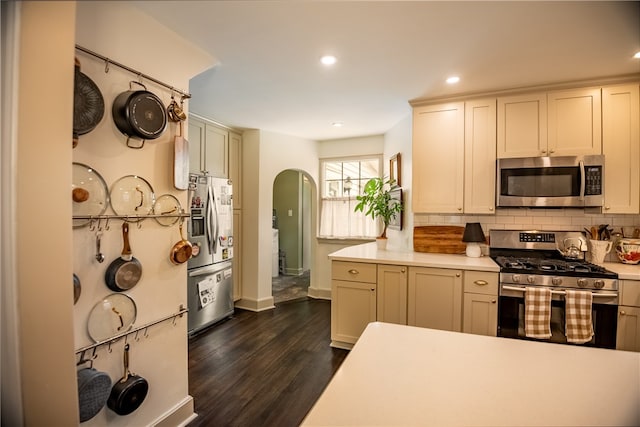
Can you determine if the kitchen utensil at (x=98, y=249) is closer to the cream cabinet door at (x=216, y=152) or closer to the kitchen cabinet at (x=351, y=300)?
the kitchen cabinet at (x=351, y=300)

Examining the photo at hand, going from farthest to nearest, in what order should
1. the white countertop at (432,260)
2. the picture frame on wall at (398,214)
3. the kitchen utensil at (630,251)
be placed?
1. the picture frame on wall at (398,214)
2. the kitchen utensil at (630,251)
3. the white countertop at (432,260)

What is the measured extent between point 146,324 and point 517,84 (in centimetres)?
293

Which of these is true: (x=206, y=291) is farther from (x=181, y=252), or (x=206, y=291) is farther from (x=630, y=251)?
(x=630, y=251)

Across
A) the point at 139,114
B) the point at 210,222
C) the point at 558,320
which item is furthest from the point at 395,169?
the point at 139,114

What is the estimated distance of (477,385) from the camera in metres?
0.72

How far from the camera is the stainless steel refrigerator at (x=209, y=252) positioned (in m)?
2.88

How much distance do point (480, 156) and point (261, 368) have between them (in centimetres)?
250

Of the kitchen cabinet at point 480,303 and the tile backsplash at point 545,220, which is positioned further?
the tile backsplash at point 545,220

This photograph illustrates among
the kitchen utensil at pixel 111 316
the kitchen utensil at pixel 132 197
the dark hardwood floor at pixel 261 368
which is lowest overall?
the dark hardwood floor at pixel 261 368

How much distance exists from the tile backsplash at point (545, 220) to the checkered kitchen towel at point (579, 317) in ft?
2.46

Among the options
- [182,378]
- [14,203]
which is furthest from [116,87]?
[182,378]

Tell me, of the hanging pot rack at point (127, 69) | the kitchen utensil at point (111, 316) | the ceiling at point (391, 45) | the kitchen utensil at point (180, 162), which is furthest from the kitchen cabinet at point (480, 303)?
the hanging pot rack at point (127, 69)

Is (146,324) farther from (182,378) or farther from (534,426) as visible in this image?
(534,426)

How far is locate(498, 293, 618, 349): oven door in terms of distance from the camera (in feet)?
6.26
